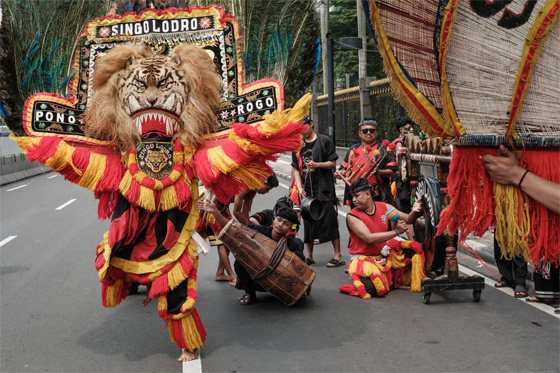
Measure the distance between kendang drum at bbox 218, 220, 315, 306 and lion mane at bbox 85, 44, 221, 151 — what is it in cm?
108

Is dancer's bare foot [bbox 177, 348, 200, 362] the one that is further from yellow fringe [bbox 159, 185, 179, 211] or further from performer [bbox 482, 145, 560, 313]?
performer [bbox 482, 145, 560, 313]

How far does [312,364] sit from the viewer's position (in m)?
4.61

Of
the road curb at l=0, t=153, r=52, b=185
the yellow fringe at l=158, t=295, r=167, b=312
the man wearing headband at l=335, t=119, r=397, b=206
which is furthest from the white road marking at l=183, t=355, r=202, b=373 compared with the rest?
the road curb at l=0, t=153, r=52, b=185

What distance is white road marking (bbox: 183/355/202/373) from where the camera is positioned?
4.54 m

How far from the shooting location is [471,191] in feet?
11.3

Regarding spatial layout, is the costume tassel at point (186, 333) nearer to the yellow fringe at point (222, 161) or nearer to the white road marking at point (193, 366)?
the white road marking at point (193, 366)

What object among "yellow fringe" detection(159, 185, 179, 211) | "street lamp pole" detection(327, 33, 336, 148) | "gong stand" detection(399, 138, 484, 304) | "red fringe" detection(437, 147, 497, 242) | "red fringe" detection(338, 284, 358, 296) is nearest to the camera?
"red fringe" detection(437, 147, 497, 242)

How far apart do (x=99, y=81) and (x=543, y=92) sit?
3.11 metres

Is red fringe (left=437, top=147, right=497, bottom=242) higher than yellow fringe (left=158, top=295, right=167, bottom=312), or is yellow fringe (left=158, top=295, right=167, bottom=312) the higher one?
red fringe (left=437, top=147, right=497, bottom=242)

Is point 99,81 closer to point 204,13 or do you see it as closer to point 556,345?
point 204,13

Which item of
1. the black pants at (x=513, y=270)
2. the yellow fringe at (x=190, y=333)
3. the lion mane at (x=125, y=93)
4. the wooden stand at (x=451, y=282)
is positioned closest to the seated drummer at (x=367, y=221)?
the wooden stand at (x=451, y=282)

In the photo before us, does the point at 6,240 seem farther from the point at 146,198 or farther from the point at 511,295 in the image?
the point at 511,295

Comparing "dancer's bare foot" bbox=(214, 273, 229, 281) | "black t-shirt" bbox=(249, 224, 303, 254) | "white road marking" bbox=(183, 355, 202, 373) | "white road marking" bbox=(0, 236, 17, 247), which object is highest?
"black t-shirt" bbox=(249, 224, 303, 254)

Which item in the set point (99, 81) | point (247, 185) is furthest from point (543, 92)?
point (99, 81)
